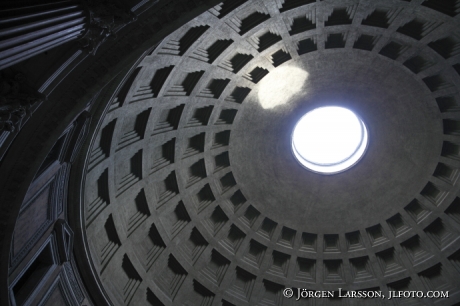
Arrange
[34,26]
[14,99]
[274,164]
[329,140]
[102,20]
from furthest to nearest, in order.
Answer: [329,140]
[274,164]
[102,20]
[14,99]
[34,26]

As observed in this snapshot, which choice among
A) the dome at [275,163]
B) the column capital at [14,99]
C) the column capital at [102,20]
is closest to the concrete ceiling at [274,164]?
the dome at [275,163]

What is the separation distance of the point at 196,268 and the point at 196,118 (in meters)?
10.2

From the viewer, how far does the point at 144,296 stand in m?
23.6

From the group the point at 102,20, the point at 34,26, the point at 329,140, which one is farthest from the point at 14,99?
the point at 329,140

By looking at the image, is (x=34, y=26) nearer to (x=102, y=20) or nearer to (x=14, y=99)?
(x=14, y=99)

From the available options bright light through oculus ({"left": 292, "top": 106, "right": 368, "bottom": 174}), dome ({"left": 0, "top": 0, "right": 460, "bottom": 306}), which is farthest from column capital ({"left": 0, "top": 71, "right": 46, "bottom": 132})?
bright light through oculus ({"left": 292, "top": 106, "right": 368, "bottom": 174})

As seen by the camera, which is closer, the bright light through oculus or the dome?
the dome

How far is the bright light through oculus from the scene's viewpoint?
105 ft

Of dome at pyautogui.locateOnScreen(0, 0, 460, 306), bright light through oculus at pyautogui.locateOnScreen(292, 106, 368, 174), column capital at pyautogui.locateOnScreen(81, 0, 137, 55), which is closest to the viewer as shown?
column capital at pyautogui.locateOnScreen(81, 0, 137, 55)

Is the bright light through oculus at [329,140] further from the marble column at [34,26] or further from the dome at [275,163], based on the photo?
the marble column at [34,26]

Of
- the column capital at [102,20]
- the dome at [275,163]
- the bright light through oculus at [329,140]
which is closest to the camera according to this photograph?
the column capital at [102,20]

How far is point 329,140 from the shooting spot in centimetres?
3647

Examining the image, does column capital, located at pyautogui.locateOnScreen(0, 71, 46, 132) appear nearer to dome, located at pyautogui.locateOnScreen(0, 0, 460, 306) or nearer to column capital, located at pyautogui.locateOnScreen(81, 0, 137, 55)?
column capital, located at pyautogui.locateOnScreen(81, 0, 137, 55)

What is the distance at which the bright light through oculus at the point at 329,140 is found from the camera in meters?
32.0
